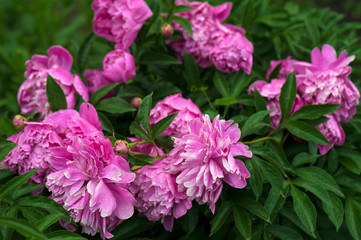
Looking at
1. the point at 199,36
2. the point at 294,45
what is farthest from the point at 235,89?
the point at 294,45

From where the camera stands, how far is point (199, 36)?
1154 millimetres

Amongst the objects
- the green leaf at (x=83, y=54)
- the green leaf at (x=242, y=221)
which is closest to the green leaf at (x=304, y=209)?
the green leaf at (x=242, y=221)

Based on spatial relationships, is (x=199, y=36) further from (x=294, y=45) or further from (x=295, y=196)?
(x=295, y=196)

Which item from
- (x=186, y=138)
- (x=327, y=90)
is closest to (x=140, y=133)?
(x=186, y=138)

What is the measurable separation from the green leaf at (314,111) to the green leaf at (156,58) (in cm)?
38

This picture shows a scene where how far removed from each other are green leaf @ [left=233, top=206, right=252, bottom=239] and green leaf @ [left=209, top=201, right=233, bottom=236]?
0.05 ft

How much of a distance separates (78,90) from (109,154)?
280mm

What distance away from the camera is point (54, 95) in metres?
1.02

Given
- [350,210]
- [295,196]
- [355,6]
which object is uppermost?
[295,196]

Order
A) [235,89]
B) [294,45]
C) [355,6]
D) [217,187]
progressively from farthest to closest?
[355,6], [294,45], [235,89], [217,187]

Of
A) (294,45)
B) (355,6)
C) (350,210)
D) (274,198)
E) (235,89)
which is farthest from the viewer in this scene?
(355,6)

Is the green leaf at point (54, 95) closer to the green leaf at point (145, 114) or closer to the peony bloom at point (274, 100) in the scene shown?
the green leaf at point (145, 114)

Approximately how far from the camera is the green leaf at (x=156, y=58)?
1.18 meters

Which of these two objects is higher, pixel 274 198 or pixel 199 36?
pixel 199 36
